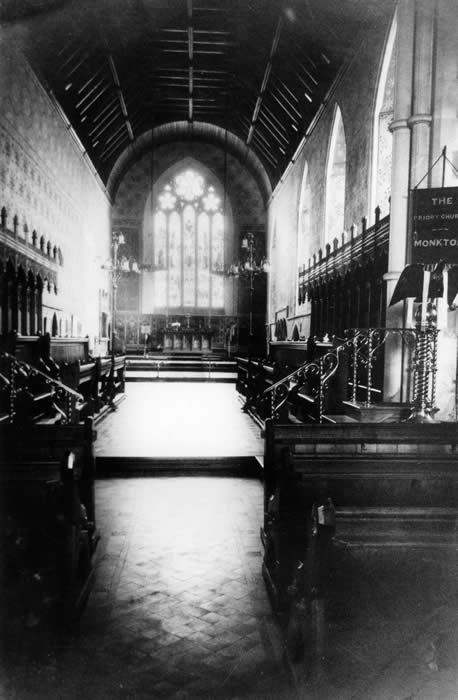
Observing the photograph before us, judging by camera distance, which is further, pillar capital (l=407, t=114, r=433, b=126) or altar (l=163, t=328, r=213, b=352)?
altar (l=163, t=328, r=213, b=352)

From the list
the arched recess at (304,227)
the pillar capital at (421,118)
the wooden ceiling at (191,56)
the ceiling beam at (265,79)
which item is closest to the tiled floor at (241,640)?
the pillar capital at (421,118)

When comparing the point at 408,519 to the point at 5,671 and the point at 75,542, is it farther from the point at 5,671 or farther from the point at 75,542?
the point at 5,671

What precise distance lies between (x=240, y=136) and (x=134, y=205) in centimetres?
504

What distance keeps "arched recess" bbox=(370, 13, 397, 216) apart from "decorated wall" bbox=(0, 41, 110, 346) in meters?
6.30

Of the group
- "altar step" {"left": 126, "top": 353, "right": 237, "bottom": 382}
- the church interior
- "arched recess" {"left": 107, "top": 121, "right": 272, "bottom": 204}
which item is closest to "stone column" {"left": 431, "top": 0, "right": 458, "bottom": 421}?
the church interior

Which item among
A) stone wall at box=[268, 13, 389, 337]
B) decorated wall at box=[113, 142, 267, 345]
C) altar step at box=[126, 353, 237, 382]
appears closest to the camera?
stone wall at box=[268, 13, 389, 337]

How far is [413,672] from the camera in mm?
2324

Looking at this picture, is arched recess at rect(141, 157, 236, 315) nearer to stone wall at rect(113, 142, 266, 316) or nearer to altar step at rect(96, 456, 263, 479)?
stone wall at rect(113, 142, 266, 316)

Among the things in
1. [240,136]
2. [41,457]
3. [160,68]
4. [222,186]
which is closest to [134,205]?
[222,186]

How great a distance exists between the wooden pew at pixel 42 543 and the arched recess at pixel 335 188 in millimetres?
10092

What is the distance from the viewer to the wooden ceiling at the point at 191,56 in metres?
10.6

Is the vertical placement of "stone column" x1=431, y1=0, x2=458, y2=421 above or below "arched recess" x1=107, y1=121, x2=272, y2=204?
below

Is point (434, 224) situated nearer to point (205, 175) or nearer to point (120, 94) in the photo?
point (120, 94)

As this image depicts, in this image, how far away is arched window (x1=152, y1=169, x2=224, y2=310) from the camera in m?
22.3
